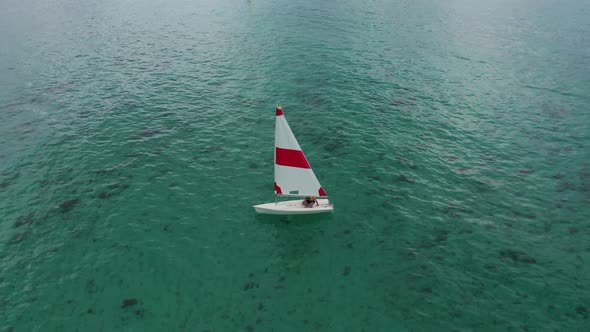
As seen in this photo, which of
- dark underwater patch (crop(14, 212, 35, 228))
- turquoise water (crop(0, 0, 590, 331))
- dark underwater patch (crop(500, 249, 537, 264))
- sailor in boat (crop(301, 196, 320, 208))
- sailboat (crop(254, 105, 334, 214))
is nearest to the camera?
turquoise water (crop(0, 0, 590, 331))

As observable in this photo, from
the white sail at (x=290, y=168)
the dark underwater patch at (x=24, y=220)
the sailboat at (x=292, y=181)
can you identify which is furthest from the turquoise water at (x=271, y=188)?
the white sail at (x=290, y=168)

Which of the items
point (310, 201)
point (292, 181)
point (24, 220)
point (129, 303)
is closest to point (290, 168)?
point (292, 181)

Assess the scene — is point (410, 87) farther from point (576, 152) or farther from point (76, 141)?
point (76, 141)

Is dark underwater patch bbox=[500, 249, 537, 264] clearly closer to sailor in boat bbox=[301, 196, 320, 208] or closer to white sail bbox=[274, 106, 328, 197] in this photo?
white sail bbox=[274, 106, 328, 197]

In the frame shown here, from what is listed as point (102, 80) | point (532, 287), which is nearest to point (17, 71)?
point (102, 80)

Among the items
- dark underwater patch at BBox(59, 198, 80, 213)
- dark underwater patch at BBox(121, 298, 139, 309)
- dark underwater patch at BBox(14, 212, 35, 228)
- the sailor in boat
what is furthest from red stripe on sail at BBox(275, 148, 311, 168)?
dark underwater patch at BBox(14, 212, 35, 228)

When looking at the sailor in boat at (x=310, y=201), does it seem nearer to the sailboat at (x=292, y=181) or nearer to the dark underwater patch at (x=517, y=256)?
the sailboat at (x=292, y=181)
